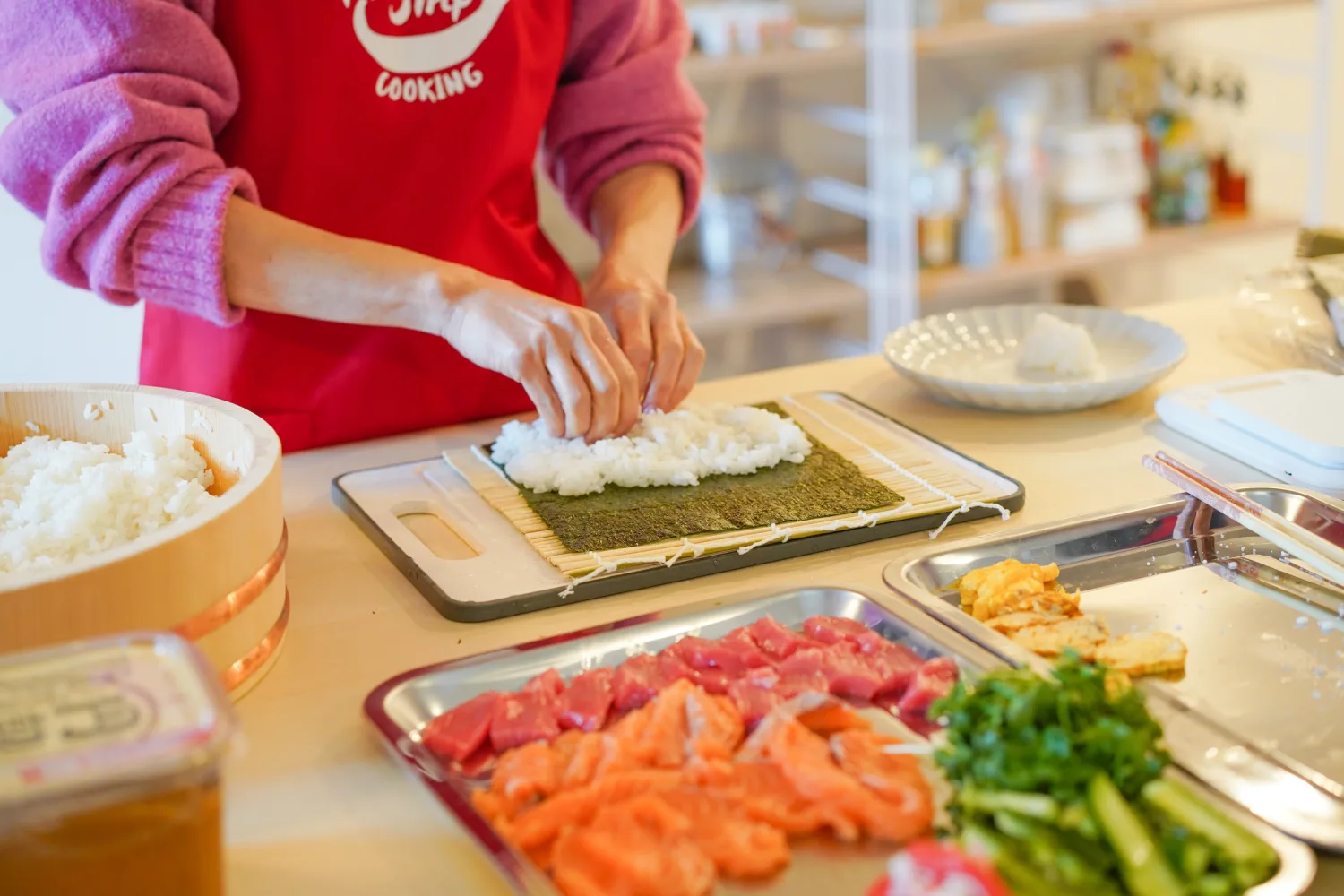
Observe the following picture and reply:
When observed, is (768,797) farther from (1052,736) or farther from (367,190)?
(367,190)

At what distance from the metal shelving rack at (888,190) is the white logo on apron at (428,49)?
131cm

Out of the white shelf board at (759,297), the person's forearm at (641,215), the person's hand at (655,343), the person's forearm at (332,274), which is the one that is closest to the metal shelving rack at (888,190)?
the white shelf board at (759,297)

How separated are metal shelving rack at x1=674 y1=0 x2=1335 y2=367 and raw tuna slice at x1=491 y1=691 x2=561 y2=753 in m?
Answer: 1.90

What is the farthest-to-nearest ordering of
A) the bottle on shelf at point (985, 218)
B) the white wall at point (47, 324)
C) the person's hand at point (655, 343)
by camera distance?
the bottle on shelf at point (985, 218)
the white wall at point (47, 324)
the person's hand at point (655, 343)

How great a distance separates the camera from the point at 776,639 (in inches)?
35.2

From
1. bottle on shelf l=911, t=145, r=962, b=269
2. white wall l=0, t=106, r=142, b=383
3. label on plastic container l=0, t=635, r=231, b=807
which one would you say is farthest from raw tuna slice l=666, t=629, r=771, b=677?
bottle on shelf l=911, t=145, r=962, b=269

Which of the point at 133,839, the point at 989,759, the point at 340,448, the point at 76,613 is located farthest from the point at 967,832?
the point at 340,448

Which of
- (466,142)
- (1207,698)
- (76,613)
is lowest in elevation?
(1207,698)

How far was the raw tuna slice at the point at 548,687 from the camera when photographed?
0.83m

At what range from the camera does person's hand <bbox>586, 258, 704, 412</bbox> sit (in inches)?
49.4

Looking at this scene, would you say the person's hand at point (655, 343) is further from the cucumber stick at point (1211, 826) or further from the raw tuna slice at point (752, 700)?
the cucumber stick at point (1211, 826)

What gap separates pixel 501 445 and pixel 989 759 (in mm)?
626

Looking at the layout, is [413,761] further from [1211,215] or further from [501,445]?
[1211,215]

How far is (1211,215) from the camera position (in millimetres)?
3258
